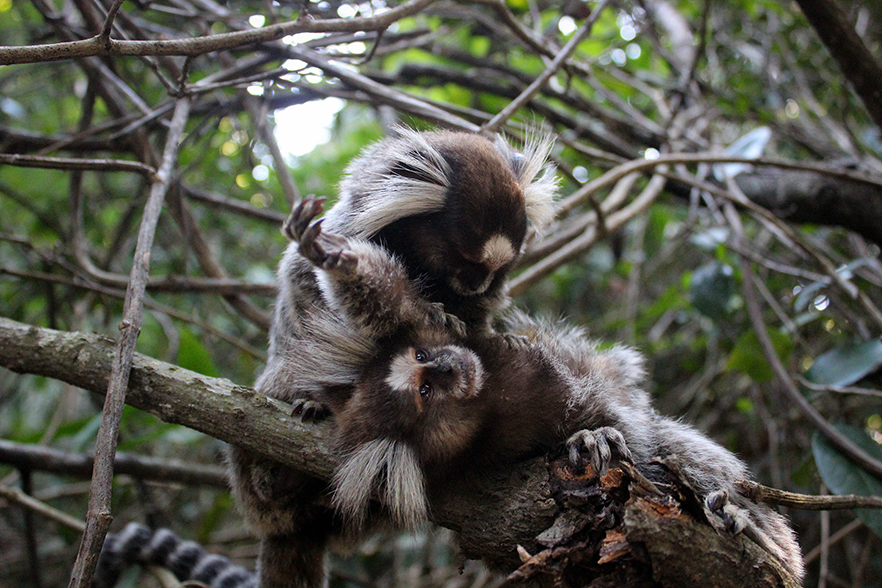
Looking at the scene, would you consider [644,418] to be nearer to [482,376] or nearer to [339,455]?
[482,376]

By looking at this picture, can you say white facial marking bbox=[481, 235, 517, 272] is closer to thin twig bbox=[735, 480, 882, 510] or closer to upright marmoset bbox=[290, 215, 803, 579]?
upright marmoset bbox=[290, 215, 803, 579]

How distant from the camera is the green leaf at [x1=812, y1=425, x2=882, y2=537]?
2.39 meters

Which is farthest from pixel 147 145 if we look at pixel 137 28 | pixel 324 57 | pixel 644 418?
pixel 644 418

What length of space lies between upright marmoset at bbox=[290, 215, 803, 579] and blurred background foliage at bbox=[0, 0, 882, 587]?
99cm

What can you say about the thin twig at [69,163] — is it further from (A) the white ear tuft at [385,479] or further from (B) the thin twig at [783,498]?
(B) the thin twig at [783,498]

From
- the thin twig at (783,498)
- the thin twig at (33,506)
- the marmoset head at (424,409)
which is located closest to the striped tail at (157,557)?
the thin twig at (33,506)

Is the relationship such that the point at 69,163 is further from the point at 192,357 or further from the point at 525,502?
the point at 525,502

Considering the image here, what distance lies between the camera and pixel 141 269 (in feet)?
6.63

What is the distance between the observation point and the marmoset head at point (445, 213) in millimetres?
2422

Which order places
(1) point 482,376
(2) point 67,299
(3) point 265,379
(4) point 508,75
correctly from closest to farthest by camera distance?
1. (1) point 482,376
2. (3) point 265,379
3. (2) point 67,299
4. (4) point 508,75

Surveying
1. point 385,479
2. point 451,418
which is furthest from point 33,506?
point 451,418

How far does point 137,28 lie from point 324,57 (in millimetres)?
998

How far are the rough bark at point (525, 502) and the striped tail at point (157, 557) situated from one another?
1562 mm

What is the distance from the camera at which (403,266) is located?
2.44 metres
